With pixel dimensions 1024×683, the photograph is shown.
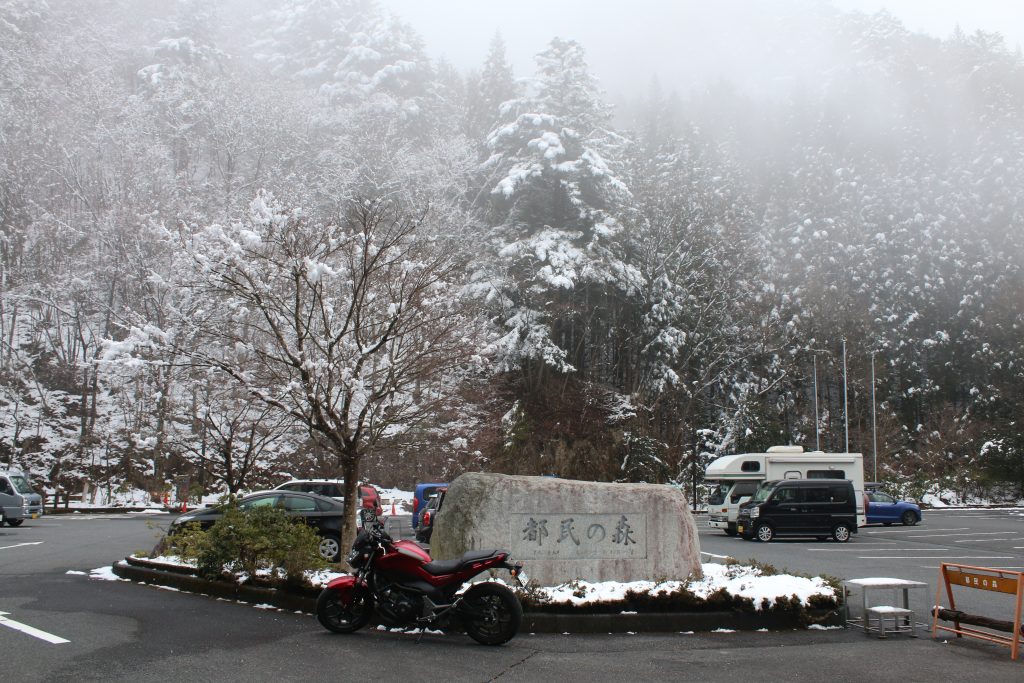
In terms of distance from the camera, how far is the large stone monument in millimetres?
10633

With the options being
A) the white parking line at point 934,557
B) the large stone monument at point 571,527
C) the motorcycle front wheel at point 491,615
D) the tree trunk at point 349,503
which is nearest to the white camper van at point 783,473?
the white parking line at point 934,557

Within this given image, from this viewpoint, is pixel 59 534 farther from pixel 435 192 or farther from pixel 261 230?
pixel 435 192

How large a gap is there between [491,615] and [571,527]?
110 inches

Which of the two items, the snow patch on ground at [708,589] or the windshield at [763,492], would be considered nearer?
the snow patch on ground at [708,589]

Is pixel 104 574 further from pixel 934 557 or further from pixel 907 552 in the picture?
pixel 907 552

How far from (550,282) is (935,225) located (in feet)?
91.7

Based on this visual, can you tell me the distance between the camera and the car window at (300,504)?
1714 cm

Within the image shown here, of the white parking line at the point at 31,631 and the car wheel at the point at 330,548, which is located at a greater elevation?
the car wheel at the point at 330,548

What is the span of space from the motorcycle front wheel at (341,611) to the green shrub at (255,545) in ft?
7.45

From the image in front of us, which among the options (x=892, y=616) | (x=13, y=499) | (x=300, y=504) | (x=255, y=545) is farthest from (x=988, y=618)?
(x=13, y=499)

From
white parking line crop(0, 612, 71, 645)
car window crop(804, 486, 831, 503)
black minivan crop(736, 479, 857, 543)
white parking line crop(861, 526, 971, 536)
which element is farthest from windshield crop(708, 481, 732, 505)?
white parking line crop(0, 612, 71, 645)

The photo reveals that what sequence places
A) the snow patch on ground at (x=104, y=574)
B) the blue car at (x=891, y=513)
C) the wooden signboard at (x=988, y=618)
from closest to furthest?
the wooden signboard at (x=988, y=618)
the snow patch on ground at (x=104, y=574)
the blue car at (x=891, y=513)

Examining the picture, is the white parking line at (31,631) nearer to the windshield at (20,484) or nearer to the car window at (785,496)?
the car window at (785,496)

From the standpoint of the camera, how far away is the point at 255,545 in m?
11.3
